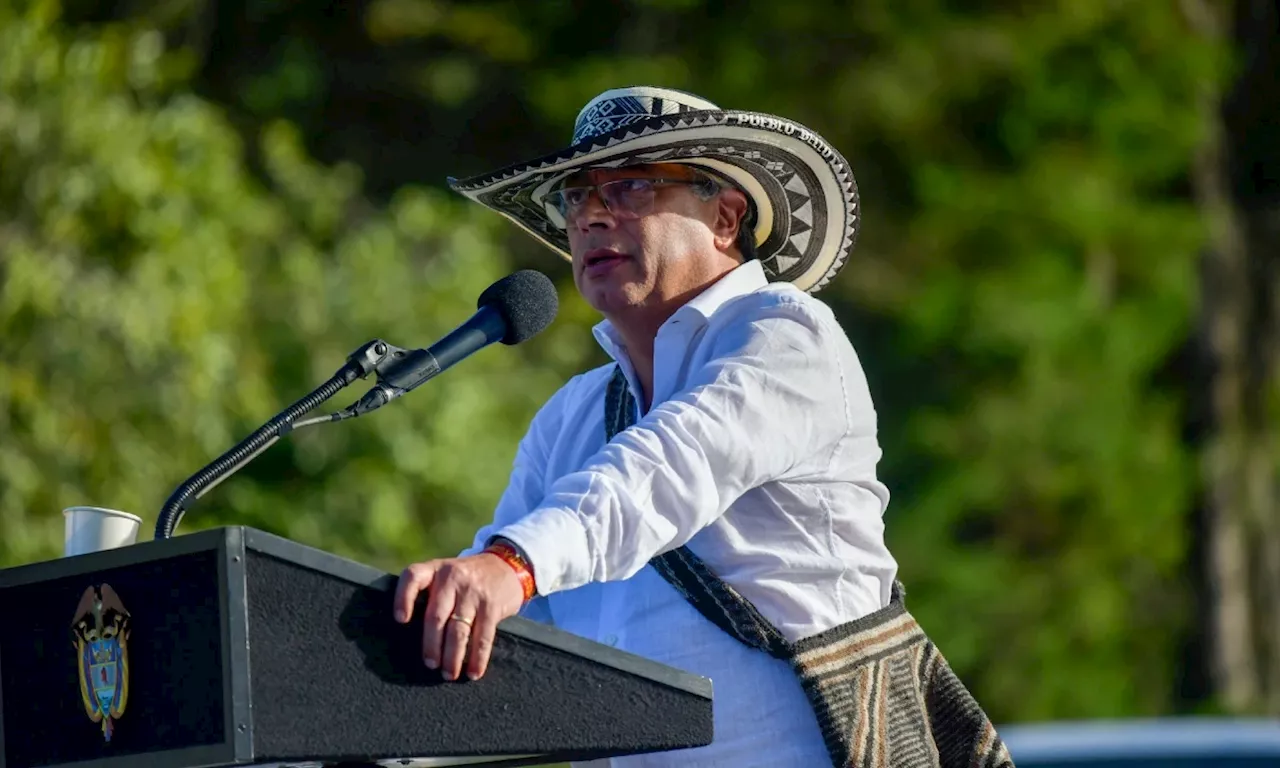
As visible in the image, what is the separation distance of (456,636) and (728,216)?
1178mm

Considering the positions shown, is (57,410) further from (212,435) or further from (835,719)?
(835,719)

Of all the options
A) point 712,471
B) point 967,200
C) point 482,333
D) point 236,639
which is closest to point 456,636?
point 236,639

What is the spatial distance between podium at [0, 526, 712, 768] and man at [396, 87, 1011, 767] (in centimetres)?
6

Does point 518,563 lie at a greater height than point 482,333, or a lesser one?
lesser

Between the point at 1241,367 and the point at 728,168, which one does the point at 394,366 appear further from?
the point at 1241,367

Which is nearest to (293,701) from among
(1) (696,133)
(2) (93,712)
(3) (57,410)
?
(2) (93,712)

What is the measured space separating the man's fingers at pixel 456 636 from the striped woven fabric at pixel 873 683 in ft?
2.08

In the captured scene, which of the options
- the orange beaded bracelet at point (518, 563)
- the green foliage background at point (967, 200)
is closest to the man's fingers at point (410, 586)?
the orange beaded bracelet at point (518, 563)

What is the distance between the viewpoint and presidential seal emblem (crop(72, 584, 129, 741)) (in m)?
2.38

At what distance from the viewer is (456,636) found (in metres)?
2.40

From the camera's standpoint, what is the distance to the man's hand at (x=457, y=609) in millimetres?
2398

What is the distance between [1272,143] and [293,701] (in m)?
12.1

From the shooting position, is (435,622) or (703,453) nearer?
(435,622)

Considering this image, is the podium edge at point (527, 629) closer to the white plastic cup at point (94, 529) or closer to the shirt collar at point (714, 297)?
the white plastic cup at point (94, 529)
